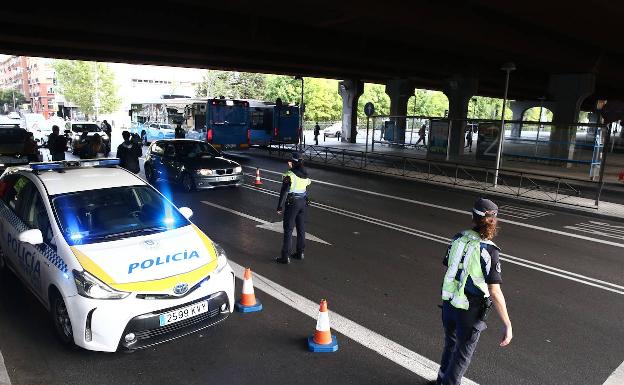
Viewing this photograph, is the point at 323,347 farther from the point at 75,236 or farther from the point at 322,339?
the point at 75,236

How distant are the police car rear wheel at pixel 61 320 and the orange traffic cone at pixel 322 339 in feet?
8.18

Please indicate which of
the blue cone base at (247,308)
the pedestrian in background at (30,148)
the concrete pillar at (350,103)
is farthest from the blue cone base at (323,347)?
the concrete pillar at (350,103)

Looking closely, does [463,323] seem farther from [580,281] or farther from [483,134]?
[483,134]

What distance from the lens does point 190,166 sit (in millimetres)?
14055

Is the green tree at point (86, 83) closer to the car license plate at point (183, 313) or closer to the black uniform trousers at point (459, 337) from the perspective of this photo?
the car license plate at point (183, 313)

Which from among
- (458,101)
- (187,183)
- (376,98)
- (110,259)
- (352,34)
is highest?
(352,34)

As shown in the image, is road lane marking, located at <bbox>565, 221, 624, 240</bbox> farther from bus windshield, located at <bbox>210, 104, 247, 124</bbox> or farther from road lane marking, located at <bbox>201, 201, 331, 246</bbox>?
bus windshield, located at <bbox>210, 104, 247, 124</bbox>

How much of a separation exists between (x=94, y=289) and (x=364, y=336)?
2.99 metres

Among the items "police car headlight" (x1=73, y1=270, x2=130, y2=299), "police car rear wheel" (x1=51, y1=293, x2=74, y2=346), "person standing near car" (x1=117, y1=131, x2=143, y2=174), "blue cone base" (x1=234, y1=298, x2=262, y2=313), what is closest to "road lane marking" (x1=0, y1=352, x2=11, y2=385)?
"police car rear wheel" (x1=51, y1=293, x2=74, y2=346)

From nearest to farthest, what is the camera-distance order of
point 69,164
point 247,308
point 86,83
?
point 247,308
point 69,164
point 86,83

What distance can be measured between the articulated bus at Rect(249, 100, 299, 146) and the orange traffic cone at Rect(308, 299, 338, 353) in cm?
2443

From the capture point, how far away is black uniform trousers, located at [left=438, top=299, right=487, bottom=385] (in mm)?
3732

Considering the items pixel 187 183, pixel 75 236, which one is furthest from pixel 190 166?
pixel 75 236

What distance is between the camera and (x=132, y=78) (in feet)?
306
